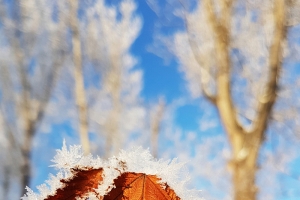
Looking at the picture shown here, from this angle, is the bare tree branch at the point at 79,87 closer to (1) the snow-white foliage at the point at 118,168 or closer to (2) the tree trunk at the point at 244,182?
(2) the tree trunk at the point at 244,182

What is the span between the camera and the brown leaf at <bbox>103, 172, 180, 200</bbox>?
0.83 ft

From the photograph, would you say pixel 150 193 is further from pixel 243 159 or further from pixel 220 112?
pixel 220 112

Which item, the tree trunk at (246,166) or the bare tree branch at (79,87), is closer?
the tree trunk at (246,166)

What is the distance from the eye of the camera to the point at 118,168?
0.24 m

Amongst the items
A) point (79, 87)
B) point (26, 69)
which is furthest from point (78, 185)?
point (26, 69)

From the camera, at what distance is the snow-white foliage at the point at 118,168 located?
9.2 inches

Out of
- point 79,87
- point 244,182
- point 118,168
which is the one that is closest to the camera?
point 118,168

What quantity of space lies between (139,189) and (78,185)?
0.05 m

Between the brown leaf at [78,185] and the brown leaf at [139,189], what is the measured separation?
16 mm

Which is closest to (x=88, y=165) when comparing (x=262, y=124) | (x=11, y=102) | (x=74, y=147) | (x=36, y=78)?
(x=74, y=147)

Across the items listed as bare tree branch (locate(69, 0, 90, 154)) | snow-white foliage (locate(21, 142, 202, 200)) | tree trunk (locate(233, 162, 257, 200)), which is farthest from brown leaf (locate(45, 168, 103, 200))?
bare tree branch (locate(69, 0, 90, 154))

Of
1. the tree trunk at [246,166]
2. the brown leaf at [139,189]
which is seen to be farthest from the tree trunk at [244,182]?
the brown leaf at [139,189]

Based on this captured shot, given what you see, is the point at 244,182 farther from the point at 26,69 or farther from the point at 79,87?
the point at 26,69

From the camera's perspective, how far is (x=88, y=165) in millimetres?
251
